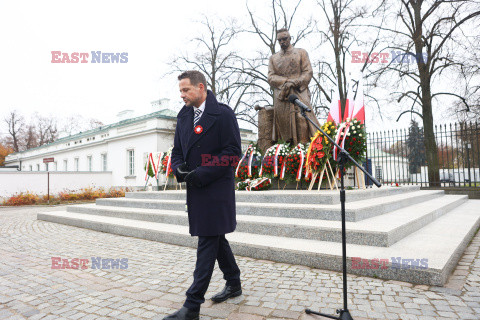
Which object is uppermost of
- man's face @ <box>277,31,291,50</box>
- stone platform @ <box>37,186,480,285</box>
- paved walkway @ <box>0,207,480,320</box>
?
man's face @ <box>277,31,291,50</box>

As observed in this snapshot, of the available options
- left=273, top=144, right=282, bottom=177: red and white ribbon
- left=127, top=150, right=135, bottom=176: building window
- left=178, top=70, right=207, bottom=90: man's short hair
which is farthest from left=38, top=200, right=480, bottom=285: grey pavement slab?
left=127, top=150, right=135, bottom=176: building window

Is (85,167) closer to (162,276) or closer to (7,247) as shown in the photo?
(7,247)

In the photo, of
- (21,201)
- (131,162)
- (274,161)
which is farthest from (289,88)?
(131,162)

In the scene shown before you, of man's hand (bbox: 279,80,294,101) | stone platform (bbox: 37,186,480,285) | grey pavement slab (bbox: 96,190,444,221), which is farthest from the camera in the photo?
man's hand (bbox: 279,80,294,101)

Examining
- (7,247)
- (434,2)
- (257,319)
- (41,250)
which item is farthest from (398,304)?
(434,2)

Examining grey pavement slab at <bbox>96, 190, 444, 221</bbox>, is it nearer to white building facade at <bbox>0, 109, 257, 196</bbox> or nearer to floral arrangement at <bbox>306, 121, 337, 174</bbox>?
floral arrangement at <bbox>306, 121, 337, 174</bbox>

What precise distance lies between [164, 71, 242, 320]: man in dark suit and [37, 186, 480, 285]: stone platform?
5.64 feet

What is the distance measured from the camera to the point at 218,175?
8.65 ft

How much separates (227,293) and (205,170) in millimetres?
1278

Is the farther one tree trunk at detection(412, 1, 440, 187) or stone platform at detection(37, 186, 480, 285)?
tree trunk at detection(412, 1, 440, 187)

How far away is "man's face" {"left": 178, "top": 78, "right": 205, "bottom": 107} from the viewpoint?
9.00 feet

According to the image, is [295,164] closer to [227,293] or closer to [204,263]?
[227,293]

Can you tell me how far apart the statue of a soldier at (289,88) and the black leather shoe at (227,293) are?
19.4 feet

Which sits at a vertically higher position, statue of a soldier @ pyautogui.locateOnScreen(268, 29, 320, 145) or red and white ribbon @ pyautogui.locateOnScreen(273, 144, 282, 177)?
statue of a soldier @ pyautogui.locateOnScreen(268, 29, 320, 145)
